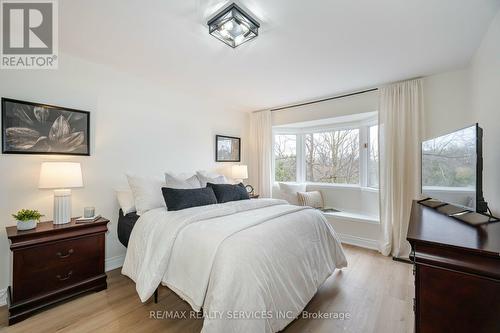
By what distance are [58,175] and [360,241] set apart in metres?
3.95

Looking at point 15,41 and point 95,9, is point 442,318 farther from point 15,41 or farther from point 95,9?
point 15,41

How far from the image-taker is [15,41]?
1993mm

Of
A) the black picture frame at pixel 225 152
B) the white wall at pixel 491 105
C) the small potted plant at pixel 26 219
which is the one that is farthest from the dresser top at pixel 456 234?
the black picture frame at pixel 225 152

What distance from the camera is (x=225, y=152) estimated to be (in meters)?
4.17

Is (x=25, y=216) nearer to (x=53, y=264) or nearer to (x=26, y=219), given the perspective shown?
(x=26, y=219)

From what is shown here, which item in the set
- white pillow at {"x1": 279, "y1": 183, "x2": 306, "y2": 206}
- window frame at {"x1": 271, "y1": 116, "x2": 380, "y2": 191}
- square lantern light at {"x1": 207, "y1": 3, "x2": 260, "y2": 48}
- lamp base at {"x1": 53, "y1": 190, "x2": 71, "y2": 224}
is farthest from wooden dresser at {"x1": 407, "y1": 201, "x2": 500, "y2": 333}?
white pillow at {"x1": 279, "y1": 183, "x2": 306, "y2": 206}

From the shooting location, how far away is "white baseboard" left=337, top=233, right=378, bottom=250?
3.32 m

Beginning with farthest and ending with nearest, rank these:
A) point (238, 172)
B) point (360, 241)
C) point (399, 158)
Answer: point (238, 172)
point (360, 241)
point (399, 158)

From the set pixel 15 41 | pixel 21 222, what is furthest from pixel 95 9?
pixel 21 222

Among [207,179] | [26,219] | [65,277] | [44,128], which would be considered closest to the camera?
[26,219]

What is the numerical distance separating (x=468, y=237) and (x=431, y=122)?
7.79ft

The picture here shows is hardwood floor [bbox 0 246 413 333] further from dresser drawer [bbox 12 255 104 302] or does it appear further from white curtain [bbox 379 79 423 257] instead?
white curtain [bbox 379 79 423 257]

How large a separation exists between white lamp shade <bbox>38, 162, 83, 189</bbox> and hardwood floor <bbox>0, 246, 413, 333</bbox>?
1080mm

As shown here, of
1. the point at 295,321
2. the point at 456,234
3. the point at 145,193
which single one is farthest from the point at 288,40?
the point at 295,321
